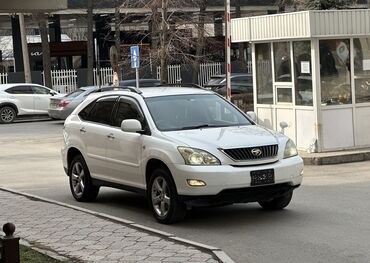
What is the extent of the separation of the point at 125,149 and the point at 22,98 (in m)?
19.7

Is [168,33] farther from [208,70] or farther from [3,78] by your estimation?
[208,70]

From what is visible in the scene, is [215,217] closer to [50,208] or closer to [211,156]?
[211,156]

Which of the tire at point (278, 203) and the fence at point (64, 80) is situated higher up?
the fence at point (64, 80)

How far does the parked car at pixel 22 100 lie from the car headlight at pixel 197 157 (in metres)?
20.3

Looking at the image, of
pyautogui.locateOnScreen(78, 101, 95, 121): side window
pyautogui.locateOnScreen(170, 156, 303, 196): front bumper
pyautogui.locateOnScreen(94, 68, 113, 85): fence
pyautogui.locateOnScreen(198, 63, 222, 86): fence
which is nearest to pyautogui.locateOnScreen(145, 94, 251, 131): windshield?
pyautogui.locateOnScreen(170, 156, 303, 196): front bumper

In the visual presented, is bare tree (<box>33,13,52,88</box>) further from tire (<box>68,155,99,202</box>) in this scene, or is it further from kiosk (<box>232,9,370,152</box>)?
tire (<box>68,155,99,202</box>)

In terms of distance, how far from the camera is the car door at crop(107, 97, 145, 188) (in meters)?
8.97

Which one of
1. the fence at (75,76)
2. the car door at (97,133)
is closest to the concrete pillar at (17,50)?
the fence at (75,76)

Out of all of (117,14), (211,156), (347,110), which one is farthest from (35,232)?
(117,14)

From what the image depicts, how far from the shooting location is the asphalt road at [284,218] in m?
6.99

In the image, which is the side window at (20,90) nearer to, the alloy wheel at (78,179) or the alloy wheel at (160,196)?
the alloy wheel at (78,179)

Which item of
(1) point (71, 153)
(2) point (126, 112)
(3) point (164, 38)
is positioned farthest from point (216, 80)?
(2) point (126, 112)

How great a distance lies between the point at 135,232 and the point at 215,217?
156 centimetres

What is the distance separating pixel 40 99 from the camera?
2825cm
